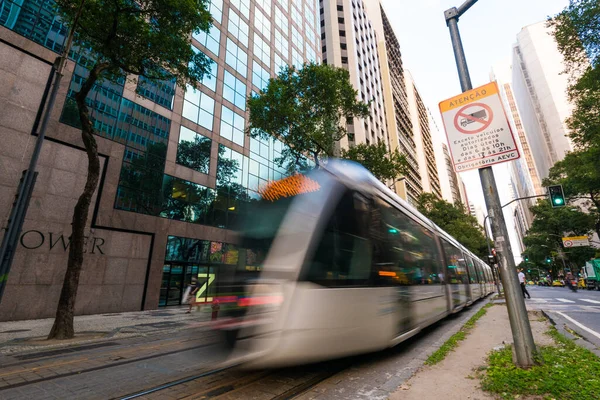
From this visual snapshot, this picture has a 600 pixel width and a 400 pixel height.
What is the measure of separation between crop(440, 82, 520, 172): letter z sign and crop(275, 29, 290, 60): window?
30655 mm

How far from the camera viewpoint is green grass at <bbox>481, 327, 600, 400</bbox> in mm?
3189

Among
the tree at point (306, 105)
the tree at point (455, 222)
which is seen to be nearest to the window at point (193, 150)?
the tree at point (306, 105)

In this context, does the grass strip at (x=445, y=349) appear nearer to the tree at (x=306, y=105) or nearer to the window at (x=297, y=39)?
the tree at (x=306, y=105)

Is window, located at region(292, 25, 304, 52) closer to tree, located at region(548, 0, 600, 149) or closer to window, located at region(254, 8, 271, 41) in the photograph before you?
window, located at region(254, 8, 271, 41)

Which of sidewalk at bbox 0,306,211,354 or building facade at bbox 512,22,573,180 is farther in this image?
building facade at bbox 512,22,573,180

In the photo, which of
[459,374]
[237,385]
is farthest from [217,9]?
[459,374]

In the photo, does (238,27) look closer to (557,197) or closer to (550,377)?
(557,197)

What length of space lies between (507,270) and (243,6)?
3082cm

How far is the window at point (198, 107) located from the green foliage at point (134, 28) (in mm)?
8623

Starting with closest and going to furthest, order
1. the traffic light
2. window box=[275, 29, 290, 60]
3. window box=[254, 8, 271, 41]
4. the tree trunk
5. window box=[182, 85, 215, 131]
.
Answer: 1. the tree trunk
2. the traffic light
3. window box=[182, 85, 215, 131]
4. window box=[254, 8, 271, 41]
5. window box=[275, 29, 290, 60]

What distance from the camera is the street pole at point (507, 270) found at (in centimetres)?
418

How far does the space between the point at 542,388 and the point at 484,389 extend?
566mm

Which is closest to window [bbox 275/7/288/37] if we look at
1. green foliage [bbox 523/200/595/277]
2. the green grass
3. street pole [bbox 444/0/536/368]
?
street pole [bbox 444/0/536/368]

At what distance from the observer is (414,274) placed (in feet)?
21.0
